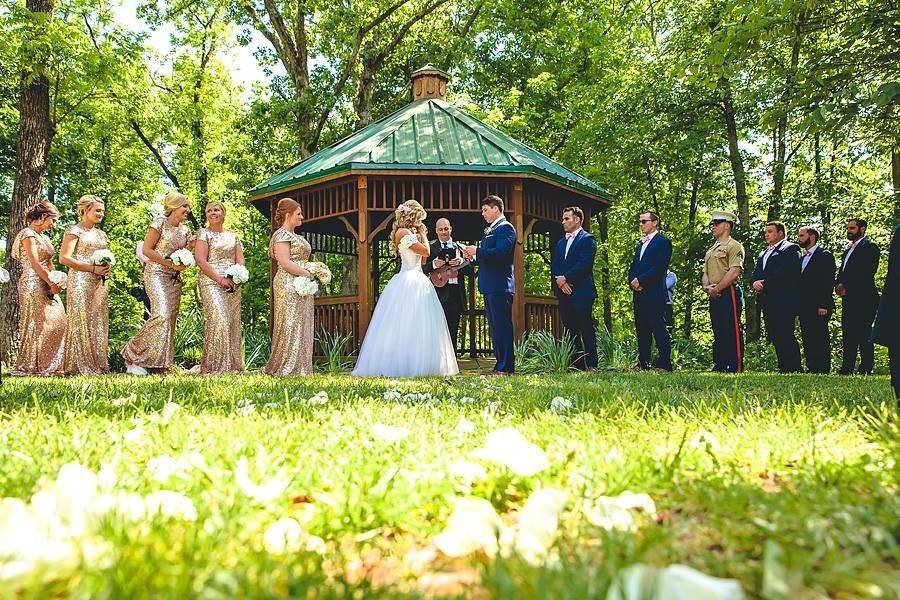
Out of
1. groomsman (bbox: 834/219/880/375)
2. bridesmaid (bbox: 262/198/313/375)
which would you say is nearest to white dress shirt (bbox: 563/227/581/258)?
bridesmaid (bbox: 262/198/313/375)

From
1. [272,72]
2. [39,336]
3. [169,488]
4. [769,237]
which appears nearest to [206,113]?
[272,72]

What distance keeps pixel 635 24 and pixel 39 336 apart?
791 inches

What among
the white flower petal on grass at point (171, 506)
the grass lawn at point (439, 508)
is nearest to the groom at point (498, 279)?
the grass lawn at point (439, 508)

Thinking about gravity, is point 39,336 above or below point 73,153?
below

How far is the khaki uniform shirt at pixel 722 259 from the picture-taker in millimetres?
9930

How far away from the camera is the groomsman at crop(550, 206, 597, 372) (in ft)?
31.7

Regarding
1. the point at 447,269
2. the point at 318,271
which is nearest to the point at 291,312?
the point at 318,271

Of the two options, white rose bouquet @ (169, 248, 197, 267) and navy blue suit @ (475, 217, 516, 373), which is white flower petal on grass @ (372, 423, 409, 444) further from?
white rose bouquet @ (169, 248, 197, 267)

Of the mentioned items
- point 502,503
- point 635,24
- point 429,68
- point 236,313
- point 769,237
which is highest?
point 635,24

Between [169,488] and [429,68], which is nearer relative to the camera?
[169,488]

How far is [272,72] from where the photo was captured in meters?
23.9

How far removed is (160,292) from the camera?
9500mm

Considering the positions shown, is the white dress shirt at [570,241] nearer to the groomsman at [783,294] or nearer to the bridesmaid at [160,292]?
the groomsman at [783,294]

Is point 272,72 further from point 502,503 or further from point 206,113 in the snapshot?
point 502,503
